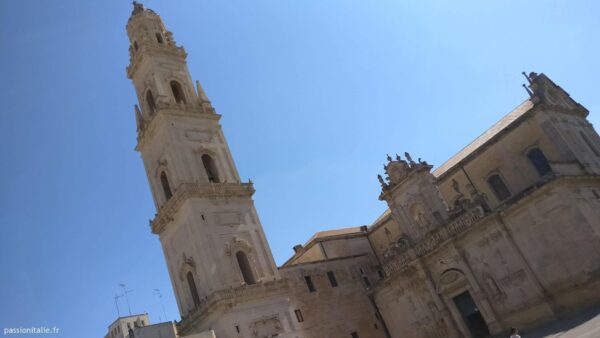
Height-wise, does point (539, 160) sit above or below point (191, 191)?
below

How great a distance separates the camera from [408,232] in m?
32.8

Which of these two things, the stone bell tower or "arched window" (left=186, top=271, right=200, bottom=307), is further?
"arched window" (left=186, top=271, right=200, bottom=307)

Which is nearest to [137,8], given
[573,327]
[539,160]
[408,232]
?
[408,232]

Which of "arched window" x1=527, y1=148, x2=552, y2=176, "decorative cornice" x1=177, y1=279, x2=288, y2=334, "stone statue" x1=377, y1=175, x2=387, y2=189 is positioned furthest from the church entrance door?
"decorative cornice" x1=177, y1=279, x2=288, y2=334

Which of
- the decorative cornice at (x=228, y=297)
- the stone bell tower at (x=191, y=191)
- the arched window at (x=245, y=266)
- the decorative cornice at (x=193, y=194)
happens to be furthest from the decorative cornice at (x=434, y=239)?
the decorative cornice at (x=193, y=194)

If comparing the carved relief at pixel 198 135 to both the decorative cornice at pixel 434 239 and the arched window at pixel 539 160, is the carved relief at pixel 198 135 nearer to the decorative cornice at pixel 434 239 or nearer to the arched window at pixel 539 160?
the decorative cornice at pixel 434 239

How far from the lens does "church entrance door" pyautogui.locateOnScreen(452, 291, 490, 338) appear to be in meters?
28.6

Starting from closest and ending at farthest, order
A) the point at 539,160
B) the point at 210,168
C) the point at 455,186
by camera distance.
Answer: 1. the point at 539,160
2. the point at 210,168
3. the point at 455,186

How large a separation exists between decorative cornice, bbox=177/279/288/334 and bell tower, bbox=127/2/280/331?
14cm

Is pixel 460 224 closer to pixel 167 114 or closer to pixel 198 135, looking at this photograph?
pixel 198 135

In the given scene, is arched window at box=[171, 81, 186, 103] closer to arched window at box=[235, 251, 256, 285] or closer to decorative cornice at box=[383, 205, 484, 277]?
arched window at box=[235, 251, 256, 285]

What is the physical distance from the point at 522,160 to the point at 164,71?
78.5 ft

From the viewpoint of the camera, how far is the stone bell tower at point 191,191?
2720 cm

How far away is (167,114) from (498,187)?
21.3 meters
